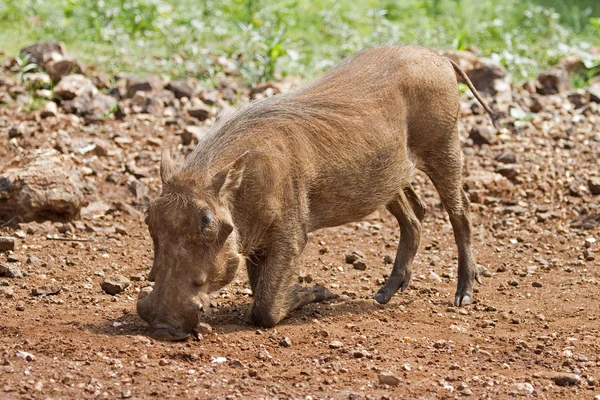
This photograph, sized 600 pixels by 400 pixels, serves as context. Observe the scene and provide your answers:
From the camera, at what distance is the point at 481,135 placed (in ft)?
27.8

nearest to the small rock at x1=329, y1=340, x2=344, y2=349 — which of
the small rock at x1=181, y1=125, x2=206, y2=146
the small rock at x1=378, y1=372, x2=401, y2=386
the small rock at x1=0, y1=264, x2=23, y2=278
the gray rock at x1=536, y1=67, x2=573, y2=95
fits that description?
the small rock at x1=378, y1=372, x2=401, y2=386

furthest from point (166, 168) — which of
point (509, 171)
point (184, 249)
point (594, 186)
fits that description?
point (594, 186)

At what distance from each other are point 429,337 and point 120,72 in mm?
5252

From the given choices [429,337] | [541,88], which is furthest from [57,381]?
[541,88]

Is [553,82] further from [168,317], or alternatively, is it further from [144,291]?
[168,317]

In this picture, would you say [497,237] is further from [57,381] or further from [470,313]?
[57,381]

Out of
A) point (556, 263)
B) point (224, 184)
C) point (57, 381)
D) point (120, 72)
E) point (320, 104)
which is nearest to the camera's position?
point (57, 381)

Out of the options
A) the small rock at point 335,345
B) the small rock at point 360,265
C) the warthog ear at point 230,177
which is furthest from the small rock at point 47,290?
the small rock at point 360,265

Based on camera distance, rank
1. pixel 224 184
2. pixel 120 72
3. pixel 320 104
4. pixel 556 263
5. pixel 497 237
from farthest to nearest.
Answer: pixel 120 72 → pixel 497 237 → pixel 556 263 → pixel 320 104 → pixel 224 184

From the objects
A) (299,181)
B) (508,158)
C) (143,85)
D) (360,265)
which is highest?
(143,85)

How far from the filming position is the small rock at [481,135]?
27.8ft

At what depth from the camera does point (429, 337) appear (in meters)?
5.04

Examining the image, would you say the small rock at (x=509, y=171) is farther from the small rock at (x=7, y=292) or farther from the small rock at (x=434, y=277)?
the small rock at (x=7, y=292)

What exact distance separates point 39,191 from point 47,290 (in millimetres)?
1232
